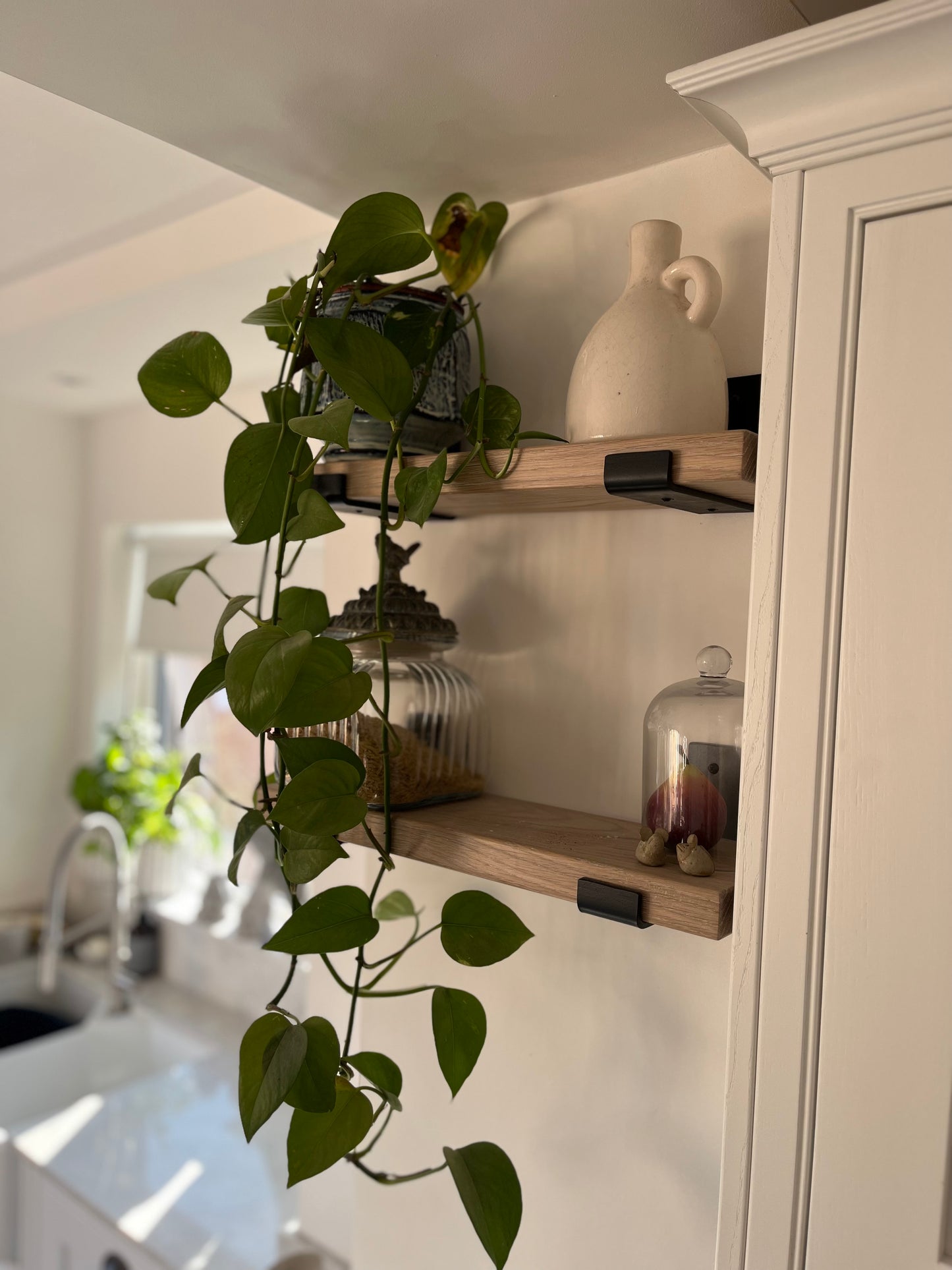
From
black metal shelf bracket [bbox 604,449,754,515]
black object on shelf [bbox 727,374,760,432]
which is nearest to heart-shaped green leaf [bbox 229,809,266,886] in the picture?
black metal shelf bracket [bbox 604,449,754,515]

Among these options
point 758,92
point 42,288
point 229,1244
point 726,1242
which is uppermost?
point 42,288

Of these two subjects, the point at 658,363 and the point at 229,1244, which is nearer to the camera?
the point at 658,363

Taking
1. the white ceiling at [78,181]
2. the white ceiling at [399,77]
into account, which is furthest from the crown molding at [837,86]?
the white ceiling at [78,181]

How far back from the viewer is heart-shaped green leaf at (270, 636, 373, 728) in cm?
73

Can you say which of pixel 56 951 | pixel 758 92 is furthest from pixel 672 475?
pixel 56 951

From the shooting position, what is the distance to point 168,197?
1.79 meters

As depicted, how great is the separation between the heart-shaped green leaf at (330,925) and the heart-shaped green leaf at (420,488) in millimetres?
317

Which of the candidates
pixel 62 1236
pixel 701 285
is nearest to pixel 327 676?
pixel 701 285

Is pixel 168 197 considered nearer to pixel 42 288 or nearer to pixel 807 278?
pixel 42 288

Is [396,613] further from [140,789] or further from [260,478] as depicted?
[140,789]

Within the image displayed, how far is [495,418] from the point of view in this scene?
2.99ft

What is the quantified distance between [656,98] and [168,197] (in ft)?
4.04

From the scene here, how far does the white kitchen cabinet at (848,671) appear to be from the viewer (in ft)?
1.85

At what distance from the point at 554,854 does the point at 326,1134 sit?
11.6 inches
